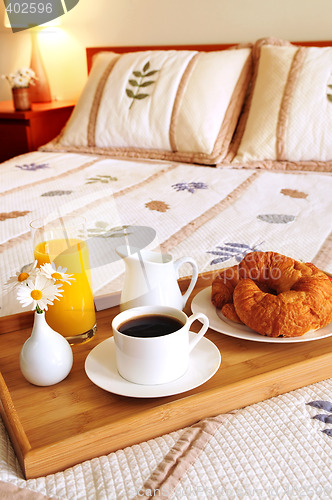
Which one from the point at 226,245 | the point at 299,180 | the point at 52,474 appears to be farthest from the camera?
the point at 299,180

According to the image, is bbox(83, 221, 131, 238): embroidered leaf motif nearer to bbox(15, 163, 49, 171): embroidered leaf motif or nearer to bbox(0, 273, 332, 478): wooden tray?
bbox(0, 273, 332, 478): wooden tray

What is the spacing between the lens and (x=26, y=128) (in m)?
2.85

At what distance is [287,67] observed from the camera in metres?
2.10

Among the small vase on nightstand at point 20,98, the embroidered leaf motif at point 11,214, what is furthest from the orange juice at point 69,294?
the small vase on nightstand at point 20,98

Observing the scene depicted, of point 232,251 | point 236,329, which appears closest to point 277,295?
point 236,329

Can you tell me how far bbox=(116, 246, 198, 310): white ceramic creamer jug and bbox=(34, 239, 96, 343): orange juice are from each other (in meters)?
0.06

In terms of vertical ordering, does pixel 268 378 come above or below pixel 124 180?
above

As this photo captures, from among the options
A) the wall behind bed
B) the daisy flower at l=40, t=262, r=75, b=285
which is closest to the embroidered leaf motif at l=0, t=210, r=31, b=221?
the daisy flower at l=40, t=262, r=75, b=285

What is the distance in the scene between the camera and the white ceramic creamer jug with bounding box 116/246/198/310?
77 centimetres

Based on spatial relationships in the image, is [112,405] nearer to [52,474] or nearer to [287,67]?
[52,474]

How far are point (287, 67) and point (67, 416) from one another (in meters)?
1.86

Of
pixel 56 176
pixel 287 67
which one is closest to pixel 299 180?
pixel 287 67

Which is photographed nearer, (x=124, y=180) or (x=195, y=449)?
(x=195, y=449)

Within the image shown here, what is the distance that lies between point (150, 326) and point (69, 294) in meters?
0.16
